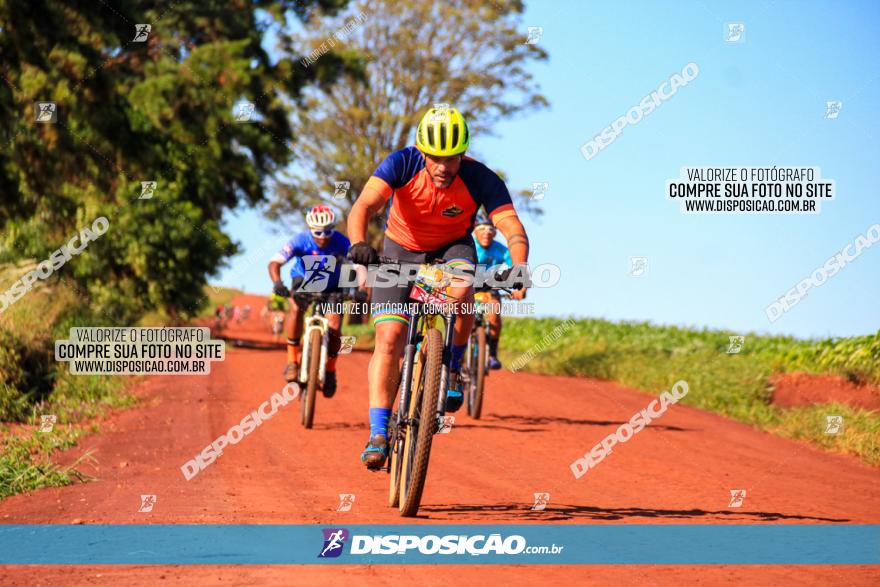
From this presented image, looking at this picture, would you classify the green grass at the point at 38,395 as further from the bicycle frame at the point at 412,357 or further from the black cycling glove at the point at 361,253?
the black cycling glove at the point at 361,253

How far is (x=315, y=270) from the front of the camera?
36.3 ft

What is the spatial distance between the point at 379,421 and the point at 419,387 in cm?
36

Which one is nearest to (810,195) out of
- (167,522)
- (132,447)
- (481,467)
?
(481,467)

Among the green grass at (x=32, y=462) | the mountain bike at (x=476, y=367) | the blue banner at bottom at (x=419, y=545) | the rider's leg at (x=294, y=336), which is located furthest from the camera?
the mountain bike at (x=476, y=367)

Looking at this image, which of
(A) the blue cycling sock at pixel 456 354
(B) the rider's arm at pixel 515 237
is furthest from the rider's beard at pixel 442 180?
(A) the blue cycling sock at pixel 456 354

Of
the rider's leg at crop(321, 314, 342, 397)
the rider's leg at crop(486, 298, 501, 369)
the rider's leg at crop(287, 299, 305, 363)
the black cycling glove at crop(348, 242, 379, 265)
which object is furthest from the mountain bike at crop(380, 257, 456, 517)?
the rider's leg at crop(486, 298, 501, 369)

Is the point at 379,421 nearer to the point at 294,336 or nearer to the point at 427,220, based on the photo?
the point at 427,220

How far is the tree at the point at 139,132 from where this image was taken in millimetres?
18266

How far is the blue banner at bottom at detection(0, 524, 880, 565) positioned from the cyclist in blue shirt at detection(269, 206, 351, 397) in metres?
4.94

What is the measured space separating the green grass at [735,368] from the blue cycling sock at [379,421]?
6669mm

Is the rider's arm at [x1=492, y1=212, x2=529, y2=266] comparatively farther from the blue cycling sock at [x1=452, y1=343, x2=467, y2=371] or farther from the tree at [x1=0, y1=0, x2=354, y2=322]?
the tree at [x1=0, y1=0, x2=354, y2=322]

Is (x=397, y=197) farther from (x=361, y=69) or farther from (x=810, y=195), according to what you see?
(x=361, y=69)

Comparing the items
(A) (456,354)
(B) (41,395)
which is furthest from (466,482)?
(B) (41,395)

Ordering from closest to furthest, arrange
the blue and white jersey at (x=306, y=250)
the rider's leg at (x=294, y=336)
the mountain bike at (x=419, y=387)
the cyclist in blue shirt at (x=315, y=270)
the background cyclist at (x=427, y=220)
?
the mountain bike at (x=419, y=387), the background cyclist at (x=427, y=220), the cyclist in blue shirt at (x=315, y=270), the blue and white jersey at (x=306, y=250), the rider's leg at (x=294, y=336)
